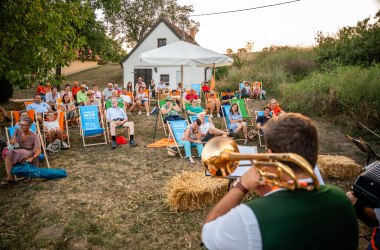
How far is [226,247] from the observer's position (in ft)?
3.64

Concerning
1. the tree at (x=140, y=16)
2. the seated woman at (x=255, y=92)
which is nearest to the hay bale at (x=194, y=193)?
the seated woman at (x=255, y=92)

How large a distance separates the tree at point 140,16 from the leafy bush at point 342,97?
23.8m

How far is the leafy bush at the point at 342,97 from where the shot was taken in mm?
9109

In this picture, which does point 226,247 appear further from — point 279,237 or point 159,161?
point 159,161

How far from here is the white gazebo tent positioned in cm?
848

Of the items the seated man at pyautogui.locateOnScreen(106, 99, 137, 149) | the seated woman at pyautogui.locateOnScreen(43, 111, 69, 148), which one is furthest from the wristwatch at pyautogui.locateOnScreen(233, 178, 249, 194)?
the seated woman at pyautogui.locateOnScreen(43, 111, 69, 148)

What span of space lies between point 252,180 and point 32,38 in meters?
5.45

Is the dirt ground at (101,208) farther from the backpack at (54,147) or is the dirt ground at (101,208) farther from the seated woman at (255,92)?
the seated woman at (255,92)

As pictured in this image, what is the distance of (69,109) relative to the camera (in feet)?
31.3

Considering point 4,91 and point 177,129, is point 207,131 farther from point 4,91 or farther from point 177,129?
point 4,91

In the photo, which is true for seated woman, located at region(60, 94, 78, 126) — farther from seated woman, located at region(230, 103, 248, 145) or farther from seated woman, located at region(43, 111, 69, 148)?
seated woman, located at region(230, 103, 248, 145)

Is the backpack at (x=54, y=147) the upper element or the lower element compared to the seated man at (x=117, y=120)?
lower

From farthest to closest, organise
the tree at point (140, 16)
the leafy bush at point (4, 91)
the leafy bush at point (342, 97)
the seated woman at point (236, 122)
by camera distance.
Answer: the tree at point (140, 16)
the leafy bush at point (4, 91)
the leafy bush at point (342, 97)
the seated woman at point (236, 122)

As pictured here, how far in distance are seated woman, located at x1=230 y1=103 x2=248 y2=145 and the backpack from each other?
522cm
